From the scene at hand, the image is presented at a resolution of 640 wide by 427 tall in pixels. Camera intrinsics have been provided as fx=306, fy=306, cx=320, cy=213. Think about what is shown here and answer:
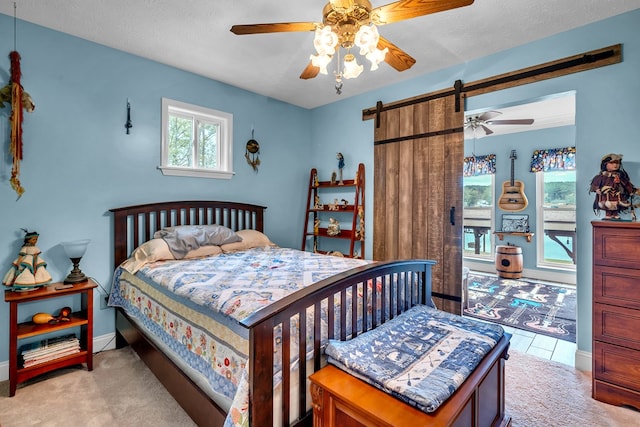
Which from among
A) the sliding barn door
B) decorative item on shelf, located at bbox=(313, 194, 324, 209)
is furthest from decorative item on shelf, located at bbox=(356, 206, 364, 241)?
decorative item on shelf, located at bbox=(313, 194, 324, 209)

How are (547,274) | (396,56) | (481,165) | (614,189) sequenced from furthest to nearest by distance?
(481,165), (547,274), (614,189), (396,56)

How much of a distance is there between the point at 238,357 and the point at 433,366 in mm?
842

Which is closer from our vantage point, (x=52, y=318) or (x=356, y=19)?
(x=356, y=19)

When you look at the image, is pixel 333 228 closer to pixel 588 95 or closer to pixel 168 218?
pixel 168 218

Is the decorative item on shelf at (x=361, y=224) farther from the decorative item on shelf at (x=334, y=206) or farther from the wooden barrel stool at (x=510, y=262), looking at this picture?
the wooden barrel stool at (x=510, y=262)

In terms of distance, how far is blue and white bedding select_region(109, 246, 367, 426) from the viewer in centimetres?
141

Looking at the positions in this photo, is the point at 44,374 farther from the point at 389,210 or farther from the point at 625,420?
the point at 625,420

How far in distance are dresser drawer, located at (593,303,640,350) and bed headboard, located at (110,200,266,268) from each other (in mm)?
3321

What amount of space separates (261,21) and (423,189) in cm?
224

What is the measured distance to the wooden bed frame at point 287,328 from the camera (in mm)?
1193

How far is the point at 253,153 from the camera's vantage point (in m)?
3.96

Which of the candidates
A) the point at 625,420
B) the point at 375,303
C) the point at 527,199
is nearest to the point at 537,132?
the point at 527,199

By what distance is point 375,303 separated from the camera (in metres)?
1.81

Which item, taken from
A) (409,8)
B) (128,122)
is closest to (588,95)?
(409,8)
